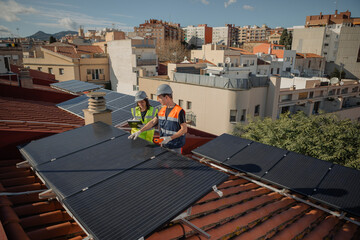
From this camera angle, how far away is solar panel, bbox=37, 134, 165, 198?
364 centimetres

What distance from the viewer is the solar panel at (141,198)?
2.71 meters

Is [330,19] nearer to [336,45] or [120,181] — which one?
[336,45]

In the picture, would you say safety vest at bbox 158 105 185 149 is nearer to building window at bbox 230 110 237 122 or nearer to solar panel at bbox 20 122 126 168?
solar panel at bbox 20 122 126 168

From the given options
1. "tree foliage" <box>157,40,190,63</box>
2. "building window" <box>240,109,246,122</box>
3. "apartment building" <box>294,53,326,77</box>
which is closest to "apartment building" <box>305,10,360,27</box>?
"apartment building" <box>294,53,326,77</box>

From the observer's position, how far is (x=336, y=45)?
257 ft

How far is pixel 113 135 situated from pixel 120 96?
9250 millimetres

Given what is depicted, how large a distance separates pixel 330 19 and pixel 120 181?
10799cm

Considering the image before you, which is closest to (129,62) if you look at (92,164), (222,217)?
(92,164)

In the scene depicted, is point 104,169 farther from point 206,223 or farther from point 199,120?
point 199,120

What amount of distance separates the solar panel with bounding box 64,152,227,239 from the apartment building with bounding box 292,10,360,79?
290ft

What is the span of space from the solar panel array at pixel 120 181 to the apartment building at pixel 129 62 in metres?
36.3

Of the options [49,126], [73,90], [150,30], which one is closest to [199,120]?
[73,90]

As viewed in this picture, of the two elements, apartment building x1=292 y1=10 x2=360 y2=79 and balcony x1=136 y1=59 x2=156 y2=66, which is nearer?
balcony x1=136 y1=59 x2=156 y2=66

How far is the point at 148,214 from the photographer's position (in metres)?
2.88
